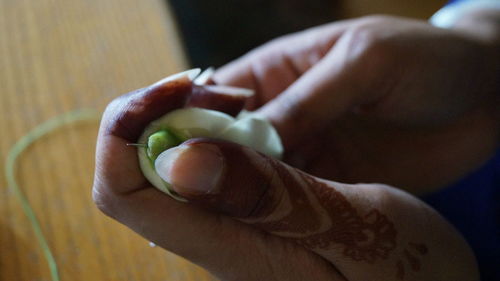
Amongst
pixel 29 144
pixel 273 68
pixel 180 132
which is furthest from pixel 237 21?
pixel 180 132

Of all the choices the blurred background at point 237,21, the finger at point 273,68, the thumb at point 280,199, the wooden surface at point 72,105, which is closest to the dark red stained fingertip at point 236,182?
the thumb at point 280,199

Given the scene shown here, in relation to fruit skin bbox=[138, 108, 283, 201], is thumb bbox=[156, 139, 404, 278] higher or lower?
lower

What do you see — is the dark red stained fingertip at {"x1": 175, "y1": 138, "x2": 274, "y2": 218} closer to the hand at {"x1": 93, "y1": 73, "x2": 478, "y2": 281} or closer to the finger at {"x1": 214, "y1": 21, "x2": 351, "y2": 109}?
the hand at {"x1": 93, "y1": 73, "x2": 478, "y2": 281}

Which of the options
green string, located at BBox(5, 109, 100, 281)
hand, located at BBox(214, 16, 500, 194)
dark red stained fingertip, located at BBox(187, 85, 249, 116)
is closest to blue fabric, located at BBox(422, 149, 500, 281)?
hand, located at BBox(214, 16, 500, 194)

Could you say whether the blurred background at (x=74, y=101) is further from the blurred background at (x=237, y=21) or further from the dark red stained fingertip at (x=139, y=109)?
the blurred background at (x=237, y=21)

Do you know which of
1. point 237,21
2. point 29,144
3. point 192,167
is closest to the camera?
point 192,167

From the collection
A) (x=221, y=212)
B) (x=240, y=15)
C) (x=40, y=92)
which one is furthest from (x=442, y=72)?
(x=240, y=15)

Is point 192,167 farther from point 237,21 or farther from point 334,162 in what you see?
point 237,21
